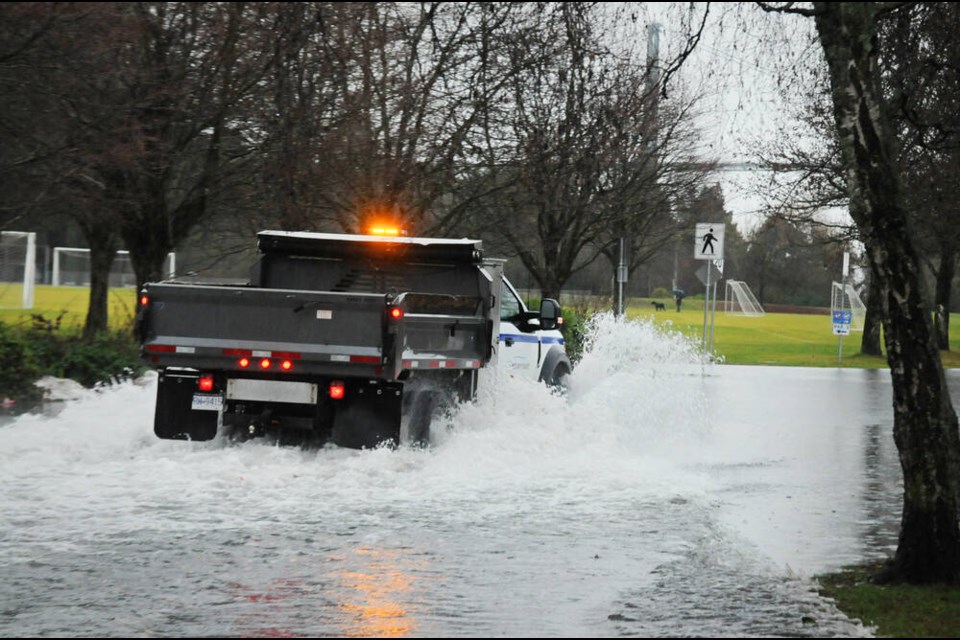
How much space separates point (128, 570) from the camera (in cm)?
785

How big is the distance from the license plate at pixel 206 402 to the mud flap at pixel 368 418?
993 millimetres

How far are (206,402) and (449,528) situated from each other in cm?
320

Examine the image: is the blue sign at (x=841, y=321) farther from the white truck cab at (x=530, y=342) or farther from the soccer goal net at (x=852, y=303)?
the soccer goal net at (x=852, y=303)

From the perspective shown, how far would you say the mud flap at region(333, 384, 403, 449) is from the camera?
470 inches

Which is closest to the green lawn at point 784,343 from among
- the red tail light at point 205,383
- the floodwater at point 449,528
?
the floodwater at point 449,528

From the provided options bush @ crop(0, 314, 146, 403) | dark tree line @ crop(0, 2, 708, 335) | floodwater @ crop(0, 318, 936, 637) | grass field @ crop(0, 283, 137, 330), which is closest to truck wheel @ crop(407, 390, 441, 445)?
floodwater @ crop(0, 318, 936, 637)

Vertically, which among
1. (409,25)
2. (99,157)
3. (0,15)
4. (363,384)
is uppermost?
(409,25)

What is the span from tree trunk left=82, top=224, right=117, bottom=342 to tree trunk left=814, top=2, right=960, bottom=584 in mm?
18650

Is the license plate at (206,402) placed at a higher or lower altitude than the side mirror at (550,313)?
lower

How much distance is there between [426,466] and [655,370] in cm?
810

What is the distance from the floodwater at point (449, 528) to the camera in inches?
275

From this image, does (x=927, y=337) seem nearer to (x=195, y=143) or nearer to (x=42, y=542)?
(x=42, y=542)

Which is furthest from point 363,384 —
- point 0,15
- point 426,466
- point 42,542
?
point 0,15

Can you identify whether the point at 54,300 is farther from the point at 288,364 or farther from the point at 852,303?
the point at 288,364
